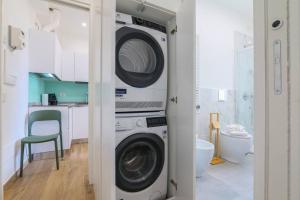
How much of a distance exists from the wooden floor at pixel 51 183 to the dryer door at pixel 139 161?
651 millimetres

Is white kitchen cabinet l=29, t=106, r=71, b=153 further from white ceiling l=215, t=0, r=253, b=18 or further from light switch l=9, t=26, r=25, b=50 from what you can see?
white ceiling l=215, t=0, r=253, b=18

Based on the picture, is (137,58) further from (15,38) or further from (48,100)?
(48,100)

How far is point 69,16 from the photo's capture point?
323 cm

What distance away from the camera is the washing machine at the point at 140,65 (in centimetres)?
123

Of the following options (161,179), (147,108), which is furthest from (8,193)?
(147,108)

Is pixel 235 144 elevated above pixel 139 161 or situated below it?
below

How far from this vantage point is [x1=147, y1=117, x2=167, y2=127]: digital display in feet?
4.41

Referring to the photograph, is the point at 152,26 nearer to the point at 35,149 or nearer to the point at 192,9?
the point at 192,9

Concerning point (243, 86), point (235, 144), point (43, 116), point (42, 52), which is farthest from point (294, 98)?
point (42, 52)

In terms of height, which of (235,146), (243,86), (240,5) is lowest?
(235,146)

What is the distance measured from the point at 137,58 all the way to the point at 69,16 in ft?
8.81

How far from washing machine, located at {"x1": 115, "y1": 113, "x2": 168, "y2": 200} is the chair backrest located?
196 centimetres

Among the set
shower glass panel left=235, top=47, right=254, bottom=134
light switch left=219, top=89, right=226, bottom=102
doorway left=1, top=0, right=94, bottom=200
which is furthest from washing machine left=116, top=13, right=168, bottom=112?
shower glass panel left=235, top=47, right=254, bottom=134

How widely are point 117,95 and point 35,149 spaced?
229 centimetres
